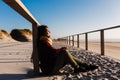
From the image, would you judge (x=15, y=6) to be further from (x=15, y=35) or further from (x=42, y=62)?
(x=15, y=35)

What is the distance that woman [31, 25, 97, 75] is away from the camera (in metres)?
5.57

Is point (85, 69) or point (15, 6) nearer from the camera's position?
point (15, 6)

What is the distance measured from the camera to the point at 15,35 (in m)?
84.2

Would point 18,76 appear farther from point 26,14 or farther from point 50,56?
point 26,14

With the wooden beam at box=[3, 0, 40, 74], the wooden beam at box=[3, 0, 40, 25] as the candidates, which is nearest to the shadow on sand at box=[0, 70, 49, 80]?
the wooden beam at box=[3, 0, 40, 74]

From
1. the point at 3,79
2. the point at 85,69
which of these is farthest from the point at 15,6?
the point at 85,69

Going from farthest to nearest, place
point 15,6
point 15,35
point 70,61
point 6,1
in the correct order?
1. point 15,35
2. point 70,61
3. point 15,6
4. point 6,1

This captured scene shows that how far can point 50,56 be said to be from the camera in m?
5.67

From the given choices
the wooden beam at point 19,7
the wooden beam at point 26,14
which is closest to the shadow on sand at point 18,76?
the wooden beam at point 26,14

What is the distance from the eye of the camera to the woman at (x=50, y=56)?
5574 millimetres

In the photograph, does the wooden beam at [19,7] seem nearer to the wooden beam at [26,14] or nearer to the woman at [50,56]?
the wooden beam at [26,14]

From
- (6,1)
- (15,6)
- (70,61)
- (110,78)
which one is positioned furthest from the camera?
(70,61)

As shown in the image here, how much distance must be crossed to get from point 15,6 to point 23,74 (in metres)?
2.00

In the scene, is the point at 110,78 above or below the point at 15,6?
below
